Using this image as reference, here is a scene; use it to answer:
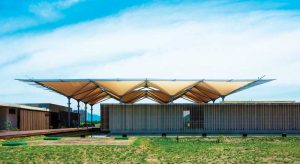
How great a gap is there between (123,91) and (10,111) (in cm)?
1111

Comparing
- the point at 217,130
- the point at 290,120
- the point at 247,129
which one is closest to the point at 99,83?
the point at 217,130

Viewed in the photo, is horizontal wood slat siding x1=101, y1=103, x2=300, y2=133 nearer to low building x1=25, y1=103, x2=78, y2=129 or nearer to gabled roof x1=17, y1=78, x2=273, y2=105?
gabled roof x1=17, y1=78, x2=273, y2=105

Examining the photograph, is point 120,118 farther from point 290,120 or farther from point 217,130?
point 290,120

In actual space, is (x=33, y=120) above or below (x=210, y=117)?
below

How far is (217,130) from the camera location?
38.1 metres

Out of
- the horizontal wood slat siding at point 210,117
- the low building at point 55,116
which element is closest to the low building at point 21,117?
the low building at point 55,116

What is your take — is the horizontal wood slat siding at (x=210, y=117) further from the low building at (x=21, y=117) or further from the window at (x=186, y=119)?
the low building at (x=21, y=117)

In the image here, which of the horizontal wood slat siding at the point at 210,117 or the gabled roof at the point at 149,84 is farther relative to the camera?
the gabled roof at the point at 149,84

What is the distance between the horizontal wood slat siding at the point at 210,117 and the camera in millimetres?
37812

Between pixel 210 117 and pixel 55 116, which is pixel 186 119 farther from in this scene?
pixel 55 116

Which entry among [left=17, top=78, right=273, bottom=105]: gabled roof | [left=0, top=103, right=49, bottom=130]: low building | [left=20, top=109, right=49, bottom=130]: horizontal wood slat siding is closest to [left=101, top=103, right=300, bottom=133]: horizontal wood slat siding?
[left=17, top=78, right=273, bottom=105]: gabled roof

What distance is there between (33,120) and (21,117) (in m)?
4.06

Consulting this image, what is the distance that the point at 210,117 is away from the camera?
125 feet

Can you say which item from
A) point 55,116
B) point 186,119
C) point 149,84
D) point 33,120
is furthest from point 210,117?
point 55,116
